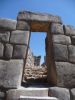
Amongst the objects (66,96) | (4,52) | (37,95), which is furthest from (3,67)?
(66,96)

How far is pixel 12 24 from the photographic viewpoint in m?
4.36

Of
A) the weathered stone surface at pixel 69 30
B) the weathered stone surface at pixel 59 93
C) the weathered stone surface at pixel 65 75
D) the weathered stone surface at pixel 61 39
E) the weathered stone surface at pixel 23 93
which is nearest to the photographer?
the weathered stone surface at pixel 23 93

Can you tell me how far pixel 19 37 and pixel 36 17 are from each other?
65 cm

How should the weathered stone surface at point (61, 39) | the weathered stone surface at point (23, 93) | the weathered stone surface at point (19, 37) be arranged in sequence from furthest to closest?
the weathered stone surface at point (61, 39) → the weathered stone surface at point (19, 37) → the weathered stone surface at point (23, 93)

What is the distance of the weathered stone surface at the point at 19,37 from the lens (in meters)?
4.26

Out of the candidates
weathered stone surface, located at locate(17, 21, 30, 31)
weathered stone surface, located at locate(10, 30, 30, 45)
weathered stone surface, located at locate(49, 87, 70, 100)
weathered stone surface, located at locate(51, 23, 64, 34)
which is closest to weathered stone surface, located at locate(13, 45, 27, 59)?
weathered stone surface, located at locate(10, 30, 30, 45)

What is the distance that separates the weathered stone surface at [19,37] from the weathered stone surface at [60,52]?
69 cm

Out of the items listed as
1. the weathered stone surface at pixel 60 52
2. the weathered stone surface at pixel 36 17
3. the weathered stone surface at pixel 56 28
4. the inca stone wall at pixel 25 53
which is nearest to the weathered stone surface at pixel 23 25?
the inca stone wall at pixel 25 53

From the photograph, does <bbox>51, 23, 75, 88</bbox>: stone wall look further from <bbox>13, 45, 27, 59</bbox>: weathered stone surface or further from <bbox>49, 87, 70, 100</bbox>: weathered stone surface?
<bbox>13, 45, 27, 59</bbox>: weathered stone surface

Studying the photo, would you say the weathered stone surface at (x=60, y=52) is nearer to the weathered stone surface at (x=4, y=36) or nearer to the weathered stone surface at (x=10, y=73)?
the weathered stone surface at (x=10, y=73)

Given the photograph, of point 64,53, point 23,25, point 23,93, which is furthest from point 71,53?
point 23,93

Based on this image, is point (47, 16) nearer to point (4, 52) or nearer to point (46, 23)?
point (46, 23)

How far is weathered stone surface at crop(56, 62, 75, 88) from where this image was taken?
4.13 m

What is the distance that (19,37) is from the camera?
4.29m
